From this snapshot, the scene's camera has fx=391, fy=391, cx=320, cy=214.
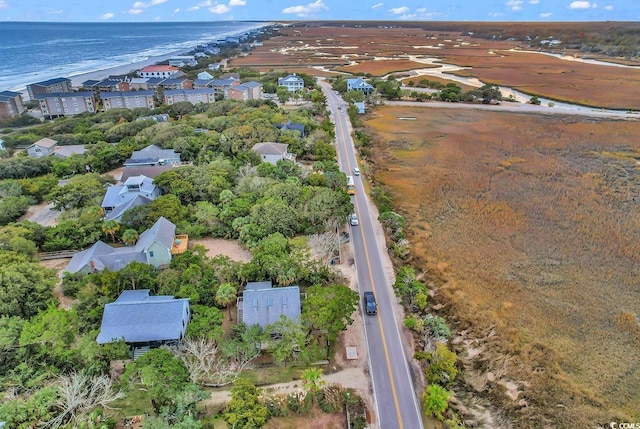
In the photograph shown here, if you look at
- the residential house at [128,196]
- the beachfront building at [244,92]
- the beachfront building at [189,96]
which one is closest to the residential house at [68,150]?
the residential house at [128,196]

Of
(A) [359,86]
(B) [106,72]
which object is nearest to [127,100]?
(A) [359,86]

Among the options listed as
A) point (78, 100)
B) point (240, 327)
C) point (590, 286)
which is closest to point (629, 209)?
point (590, 286)

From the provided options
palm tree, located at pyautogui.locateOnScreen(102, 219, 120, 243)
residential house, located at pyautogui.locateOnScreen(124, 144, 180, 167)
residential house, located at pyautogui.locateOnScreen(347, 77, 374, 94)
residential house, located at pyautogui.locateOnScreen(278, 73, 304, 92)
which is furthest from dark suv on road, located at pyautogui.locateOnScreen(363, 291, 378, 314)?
residential house, located at pyautogui.locateOnScreen(278, 73, 304, 92)

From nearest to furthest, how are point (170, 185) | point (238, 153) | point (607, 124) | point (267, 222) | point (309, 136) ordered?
point (267, 222), point (170, 185), point (238, 153), point (309, 136), point (607, 124)

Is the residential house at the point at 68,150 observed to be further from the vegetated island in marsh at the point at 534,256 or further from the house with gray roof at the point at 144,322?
the vegetated island in marsh at the point at 534,256

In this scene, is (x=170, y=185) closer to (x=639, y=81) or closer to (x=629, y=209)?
(x=629, y=209)

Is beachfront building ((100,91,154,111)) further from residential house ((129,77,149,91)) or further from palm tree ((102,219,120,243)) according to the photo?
palm tree ((102,219,120,243))

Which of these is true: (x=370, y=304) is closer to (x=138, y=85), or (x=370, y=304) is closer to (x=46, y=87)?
(x=138, y=85)
